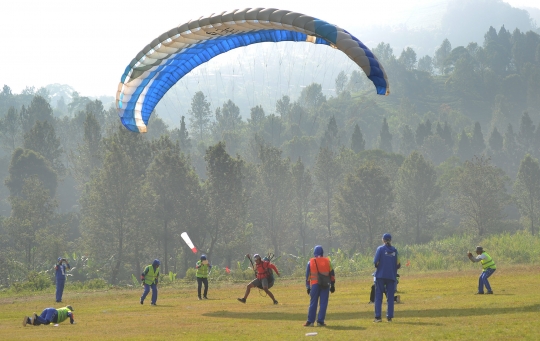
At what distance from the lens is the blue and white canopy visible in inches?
862

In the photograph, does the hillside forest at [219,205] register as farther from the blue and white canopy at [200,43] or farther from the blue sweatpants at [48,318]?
the blue sweatpants at [48,318]

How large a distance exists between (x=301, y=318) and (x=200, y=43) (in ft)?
42.5

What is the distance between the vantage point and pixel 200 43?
26.8 metres

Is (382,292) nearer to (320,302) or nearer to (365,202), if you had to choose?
(320,302)

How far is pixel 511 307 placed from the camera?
17.6 m

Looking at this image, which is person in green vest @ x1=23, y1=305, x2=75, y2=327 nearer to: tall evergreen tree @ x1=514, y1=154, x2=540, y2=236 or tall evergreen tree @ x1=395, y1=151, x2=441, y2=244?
tall evergreen tree @ x1=395, y1=151, x2=441, y2=244

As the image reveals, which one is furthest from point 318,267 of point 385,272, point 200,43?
point 200,43

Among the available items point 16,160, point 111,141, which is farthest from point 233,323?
point 16,160

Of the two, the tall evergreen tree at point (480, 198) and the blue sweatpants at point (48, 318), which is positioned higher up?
the tall evergreen tree at point (480, 198)

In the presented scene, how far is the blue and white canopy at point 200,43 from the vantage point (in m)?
21.9

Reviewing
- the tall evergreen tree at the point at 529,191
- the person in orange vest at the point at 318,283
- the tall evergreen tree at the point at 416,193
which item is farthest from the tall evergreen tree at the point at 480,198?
the person in orange vest at the point at 318,283

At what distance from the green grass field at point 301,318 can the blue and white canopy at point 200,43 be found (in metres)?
6.98

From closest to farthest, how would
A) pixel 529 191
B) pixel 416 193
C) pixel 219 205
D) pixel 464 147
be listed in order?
1. pixel 219 205
2. pixel 529 191
3. pixel 416 193
4. pixel 464 147

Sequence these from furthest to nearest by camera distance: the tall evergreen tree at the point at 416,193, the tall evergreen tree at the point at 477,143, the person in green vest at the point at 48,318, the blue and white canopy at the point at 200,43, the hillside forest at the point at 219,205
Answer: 1. the tall evergreen tree at the point at 477,143
2. the tall evergreen tree at the point at 416,193
3. the hillside forest at the point at 219,205
4. the blue and white canopy at the point at 200,43
5. the person in green vest at the point at 48,318
